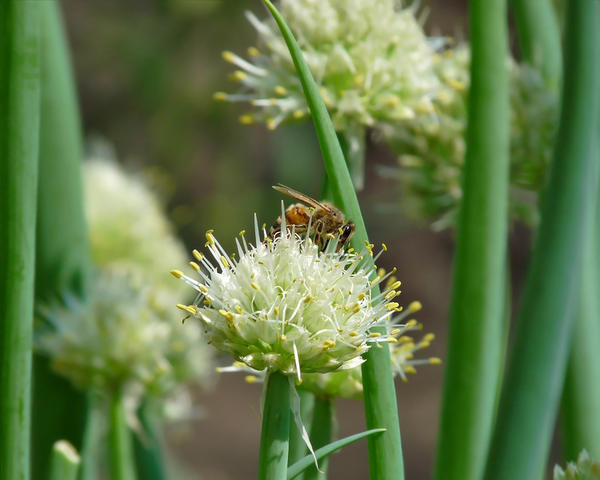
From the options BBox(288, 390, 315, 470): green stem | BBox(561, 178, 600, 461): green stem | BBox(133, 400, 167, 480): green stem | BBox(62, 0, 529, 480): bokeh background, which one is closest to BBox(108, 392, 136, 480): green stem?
BBox(133, 400, 167, 480): green stem

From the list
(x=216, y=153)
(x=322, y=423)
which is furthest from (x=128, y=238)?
(x=216, y=153)

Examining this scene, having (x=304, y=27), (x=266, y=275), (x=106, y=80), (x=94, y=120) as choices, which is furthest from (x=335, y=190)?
(x=106, y=80)

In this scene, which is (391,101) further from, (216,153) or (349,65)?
(216,153)

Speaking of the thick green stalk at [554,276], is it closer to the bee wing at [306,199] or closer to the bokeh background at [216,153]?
the bee wing at [306,199]

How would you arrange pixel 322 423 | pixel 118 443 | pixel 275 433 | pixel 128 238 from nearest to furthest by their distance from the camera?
1. pixel 275 433
2. pixel 322 423
3. pixel 118 443
4. pixel 128 238

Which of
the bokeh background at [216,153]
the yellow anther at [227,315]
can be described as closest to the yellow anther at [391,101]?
the yellow anther at [227,315]

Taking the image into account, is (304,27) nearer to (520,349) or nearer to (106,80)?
(520,349)
